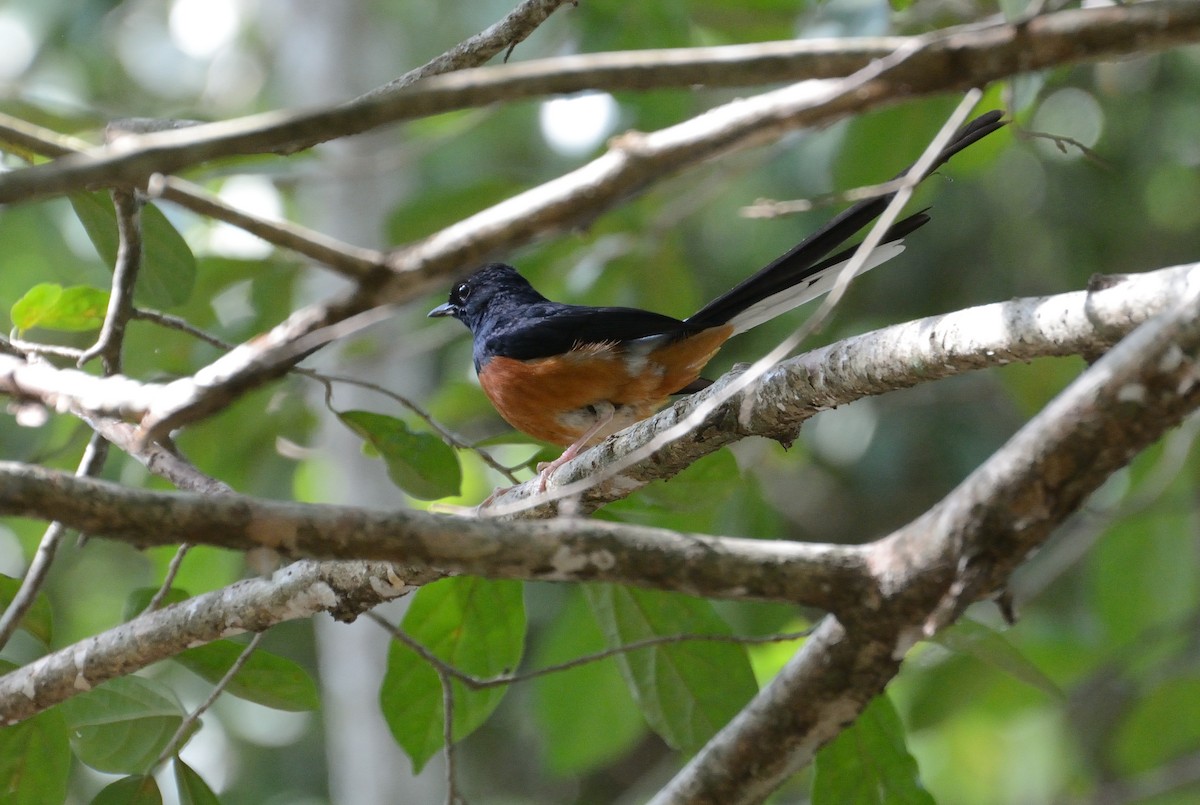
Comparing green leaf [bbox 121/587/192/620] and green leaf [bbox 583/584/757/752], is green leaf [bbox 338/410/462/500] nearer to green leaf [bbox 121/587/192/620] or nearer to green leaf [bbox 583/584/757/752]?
green leaf [bbox 583/584/757/752]

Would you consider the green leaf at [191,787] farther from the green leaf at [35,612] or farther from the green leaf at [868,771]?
the green leaf at [868,771]

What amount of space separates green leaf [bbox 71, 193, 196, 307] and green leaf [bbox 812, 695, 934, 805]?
1.98 metres

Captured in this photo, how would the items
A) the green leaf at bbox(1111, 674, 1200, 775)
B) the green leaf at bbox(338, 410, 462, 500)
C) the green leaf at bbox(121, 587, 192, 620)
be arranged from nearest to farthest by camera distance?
the green leaf at bbox(121, 587, 192, 620)
the green leaf at bbox(338, 410, 462, 500)
the green leaf at bbox(1111, 674, 1200, 775)

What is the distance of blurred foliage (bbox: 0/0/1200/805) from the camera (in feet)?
9.70

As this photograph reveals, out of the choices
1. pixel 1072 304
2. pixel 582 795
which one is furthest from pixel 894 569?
pixel 582 795

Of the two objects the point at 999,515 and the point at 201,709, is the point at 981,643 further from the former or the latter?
the point at 201,709

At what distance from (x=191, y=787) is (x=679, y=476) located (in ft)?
4.51

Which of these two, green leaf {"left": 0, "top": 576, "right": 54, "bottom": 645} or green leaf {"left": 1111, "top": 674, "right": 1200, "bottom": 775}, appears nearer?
green leaf {"left": 0, "top": 576, "right": 54, "bottom": 645}

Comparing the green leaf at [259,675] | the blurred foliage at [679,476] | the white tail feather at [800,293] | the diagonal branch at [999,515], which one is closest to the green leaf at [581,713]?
the blurred foliage at [679,476]

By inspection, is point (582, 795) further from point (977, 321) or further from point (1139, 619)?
point (977, 321)

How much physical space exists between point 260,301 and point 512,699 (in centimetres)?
426

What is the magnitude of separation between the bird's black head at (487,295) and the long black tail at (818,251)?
118 centimetres

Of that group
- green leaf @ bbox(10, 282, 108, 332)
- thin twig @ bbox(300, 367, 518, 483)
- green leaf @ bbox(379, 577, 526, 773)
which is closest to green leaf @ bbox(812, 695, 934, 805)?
green leaf @ bbox(379, 577, 526, 773)

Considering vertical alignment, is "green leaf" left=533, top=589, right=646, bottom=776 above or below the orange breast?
below
